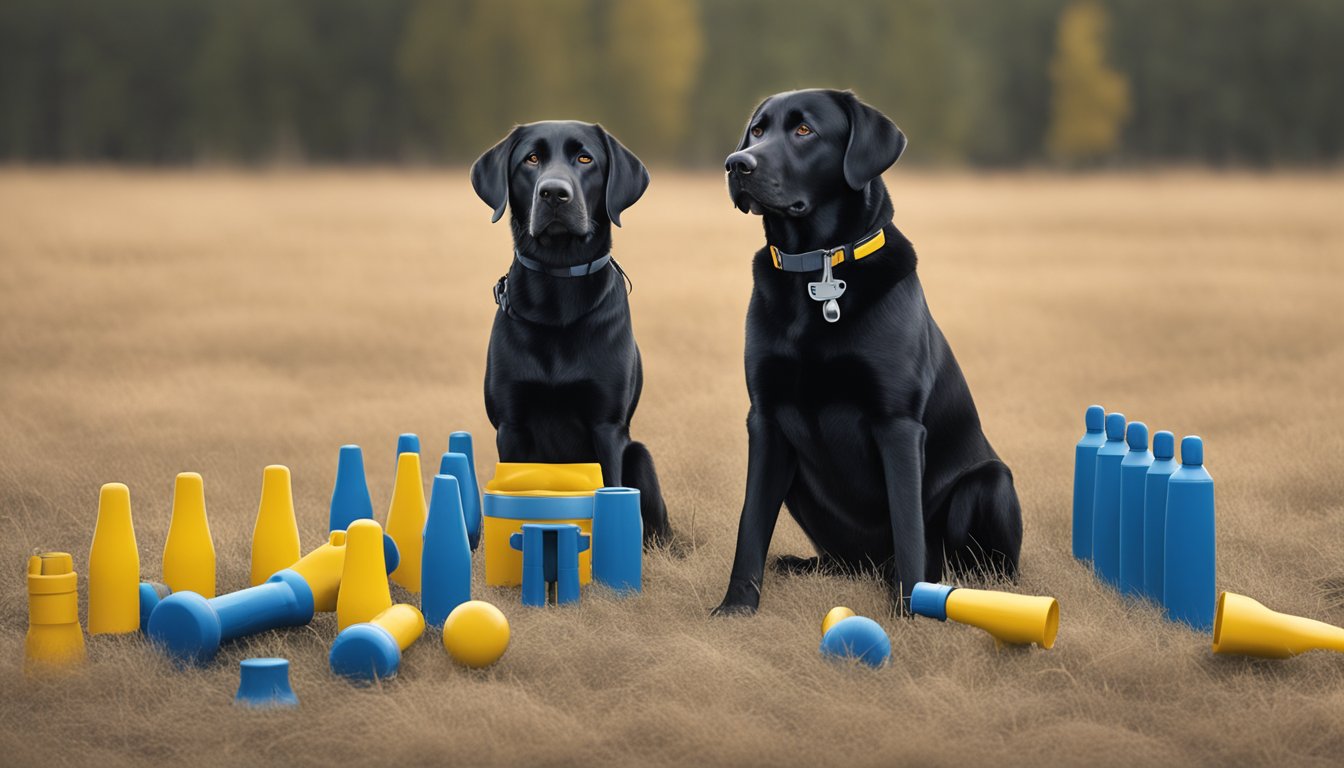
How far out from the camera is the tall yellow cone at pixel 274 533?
184 inches

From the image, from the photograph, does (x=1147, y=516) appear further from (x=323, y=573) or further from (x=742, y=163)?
(x=323, y=573)

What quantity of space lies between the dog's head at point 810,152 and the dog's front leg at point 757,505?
68 cm

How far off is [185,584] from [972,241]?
1075cm

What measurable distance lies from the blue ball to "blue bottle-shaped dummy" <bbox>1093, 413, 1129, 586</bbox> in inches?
46.8

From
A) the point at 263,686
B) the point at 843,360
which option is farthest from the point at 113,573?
the point at 843,360

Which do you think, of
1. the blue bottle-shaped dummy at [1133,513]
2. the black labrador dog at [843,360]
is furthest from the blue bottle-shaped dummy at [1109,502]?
the black labrador dog at [843,360]

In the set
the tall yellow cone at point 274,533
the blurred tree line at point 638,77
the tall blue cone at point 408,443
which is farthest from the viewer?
the blurred tree line at point 638,77

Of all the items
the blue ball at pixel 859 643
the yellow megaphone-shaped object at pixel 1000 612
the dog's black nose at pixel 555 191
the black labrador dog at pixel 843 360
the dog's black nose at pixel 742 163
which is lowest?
the blue ball at pixel 859 643

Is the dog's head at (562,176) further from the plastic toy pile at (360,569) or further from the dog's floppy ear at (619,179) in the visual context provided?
Result: the plastic toy pile at (360,569)

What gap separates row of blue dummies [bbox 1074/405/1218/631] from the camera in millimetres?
4145

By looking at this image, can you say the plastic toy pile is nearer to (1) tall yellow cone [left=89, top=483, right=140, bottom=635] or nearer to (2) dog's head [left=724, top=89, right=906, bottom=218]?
(1) tall yellow cone [left=89, top=483, right=140, bottom=635]

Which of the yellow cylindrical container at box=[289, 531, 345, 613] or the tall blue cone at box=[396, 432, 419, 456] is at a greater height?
the tall blue cone at box=[396, 432, 419, 456]

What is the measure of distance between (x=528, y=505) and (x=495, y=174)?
1.20m

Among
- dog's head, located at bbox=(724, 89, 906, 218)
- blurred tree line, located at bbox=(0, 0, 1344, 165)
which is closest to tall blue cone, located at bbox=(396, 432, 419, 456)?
dog's head, located at bbox=(724, 89, 906, 218)
